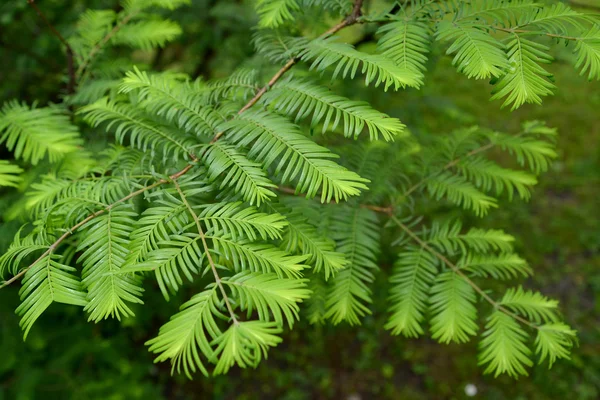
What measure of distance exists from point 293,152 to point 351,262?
1.58 feet

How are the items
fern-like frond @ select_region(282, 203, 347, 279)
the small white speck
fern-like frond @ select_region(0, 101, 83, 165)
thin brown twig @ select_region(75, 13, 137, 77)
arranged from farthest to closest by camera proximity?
1. the small white speck
2. thin brown twig @ select_region(75, 13, 137, 77)
3. fern-like frond @ select_region(0, 101, 83, 165)
4. fern-like frond @ select_region(282, 203, 347, 279)

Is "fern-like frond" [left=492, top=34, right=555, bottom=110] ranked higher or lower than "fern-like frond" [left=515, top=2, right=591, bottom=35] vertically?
lower

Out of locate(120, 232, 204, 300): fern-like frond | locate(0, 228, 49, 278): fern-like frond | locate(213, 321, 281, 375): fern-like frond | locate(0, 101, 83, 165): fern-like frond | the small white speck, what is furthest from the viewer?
the small white speck

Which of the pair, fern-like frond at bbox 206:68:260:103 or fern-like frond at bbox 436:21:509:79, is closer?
fern-like frond at bbox 436:21:509:79

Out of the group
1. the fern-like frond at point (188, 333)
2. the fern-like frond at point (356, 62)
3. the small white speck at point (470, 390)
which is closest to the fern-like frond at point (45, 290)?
the fern-like frond at point (188, 333)

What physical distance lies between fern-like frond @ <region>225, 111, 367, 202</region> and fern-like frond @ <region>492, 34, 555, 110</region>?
1.27ft

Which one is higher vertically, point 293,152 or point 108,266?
point 293,152

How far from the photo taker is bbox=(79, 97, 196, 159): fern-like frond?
1151 millimetres

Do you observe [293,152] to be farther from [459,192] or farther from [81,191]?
[459,192]

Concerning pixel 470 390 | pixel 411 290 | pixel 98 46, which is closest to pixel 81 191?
pixel 98 46

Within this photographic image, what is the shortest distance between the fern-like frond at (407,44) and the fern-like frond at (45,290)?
910mm

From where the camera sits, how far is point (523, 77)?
3.21 ft

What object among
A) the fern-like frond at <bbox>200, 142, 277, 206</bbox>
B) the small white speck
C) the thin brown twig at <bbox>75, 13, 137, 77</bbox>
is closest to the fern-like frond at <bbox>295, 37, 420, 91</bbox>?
the fern-like frond at <bbox>200, 142, 277, 206</bbox>

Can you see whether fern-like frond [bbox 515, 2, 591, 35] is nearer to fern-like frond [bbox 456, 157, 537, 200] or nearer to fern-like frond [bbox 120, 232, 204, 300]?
fern-like frond [bbox 456, 157, 537, 200]
